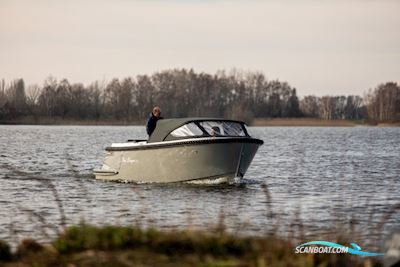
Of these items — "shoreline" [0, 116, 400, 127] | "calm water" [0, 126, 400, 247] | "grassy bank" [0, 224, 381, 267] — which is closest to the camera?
"grassy bank" [0, 224, 381, 267]

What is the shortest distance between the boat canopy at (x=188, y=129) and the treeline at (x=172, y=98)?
99.1 metres

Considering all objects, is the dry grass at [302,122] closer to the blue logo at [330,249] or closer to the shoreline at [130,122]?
the shoreline at [130,122]

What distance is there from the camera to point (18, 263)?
24.7 feet

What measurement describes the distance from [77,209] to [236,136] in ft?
19.8

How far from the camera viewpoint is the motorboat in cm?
2061

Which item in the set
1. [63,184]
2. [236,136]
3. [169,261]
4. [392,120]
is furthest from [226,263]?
[392,120]

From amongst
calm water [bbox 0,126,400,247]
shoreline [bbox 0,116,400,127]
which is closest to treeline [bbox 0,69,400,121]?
shoreline [bbox 0,116,400,127]

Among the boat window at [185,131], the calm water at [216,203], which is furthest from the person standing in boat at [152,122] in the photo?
the calm water at [216,203]

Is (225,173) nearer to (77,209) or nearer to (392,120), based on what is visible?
(77,209)

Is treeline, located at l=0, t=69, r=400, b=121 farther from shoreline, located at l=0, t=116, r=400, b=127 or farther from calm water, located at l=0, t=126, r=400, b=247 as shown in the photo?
calm water, located at l=0, t=126, r=400, b=247

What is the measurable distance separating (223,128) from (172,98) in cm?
12420

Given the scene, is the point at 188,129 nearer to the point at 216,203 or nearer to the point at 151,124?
the point at 151,124

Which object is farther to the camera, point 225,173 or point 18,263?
point 225,173

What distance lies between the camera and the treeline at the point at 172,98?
13475 centimetres
